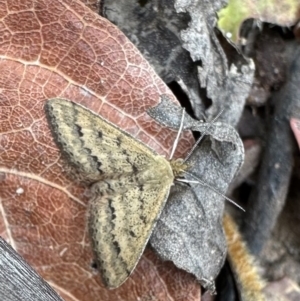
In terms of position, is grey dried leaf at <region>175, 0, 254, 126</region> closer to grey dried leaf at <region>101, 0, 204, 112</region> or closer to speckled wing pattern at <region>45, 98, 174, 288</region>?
grey dried leaf at <region>101, 0, 204, 112</region>

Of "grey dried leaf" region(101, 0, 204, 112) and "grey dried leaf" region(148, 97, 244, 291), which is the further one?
"grey dried leaf" region(101, 0, 204, 112)

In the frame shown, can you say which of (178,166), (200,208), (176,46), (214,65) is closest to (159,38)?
(176,46)

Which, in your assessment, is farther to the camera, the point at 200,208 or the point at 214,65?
the point at 214,65

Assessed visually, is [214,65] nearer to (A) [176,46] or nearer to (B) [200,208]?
(A) [176,46]

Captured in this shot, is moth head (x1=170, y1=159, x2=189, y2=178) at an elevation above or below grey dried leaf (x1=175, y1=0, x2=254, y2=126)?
below

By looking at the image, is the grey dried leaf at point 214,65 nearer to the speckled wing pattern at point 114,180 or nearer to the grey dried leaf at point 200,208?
the grey dried leaf at point 200,208

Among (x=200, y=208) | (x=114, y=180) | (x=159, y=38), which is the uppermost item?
(x=159, y=38)

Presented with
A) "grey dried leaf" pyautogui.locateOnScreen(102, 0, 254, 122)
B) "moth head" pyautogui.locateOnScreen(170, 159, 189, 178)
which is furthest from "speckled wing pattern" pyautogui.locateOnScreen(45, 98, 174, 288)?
"grey dried leaf" pyautogui.locateOnScreen(102, 0, 254, 122)

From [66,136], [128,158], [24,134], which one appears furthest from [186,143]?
[24,134]
